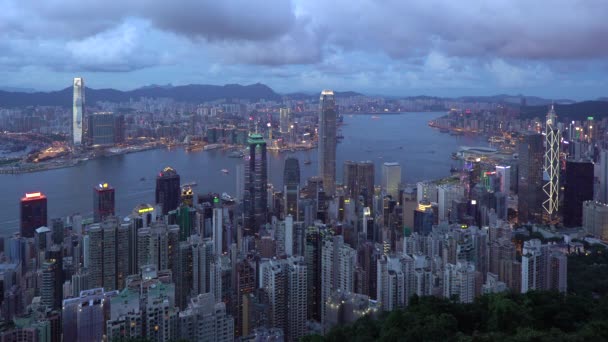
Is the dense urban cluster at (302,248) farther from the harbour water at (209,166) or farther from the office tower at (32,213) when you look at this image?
the harbour water at (209,166)

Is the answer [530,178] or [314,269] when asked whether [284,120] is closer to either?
[530,178]

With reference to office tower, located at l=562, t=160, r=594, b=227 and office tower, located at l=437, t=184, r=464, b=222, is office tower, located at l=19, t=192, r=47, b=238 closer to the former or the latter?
office tower, located at l=437, t=184, r=464, b=222

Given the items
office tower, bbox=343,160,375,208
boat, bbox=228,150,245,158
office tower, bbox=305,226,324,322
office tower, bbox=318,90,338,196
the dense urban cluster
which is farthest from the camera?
boat, bbox=228,150,245,158

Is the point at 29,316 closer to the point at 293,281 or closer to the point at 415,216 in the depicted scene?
the point at 293,281

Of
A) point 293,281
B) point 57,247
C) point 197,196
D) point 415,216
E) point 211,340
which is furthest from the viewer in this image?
point 197,196

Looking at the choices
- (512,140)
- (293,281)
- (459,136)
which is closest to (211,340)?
(293,281)

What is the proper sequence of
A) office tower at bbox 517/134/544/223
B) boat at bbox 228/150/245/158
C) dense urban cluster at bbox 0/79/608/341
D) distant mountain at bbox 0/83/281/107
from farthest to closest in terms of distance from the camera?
boat at bbox 228/150/245/158 → distant mountain at bbox 0/83/281/107 → office tower at bbox 517/134/544/223 → dense urban cluster at bbox 0/79/608/341

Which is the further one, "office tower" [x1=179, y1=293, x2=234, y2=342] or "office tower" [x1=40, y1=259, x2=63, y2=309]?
"office tower" [x1=40, y1=259, x2=63, y2=309]

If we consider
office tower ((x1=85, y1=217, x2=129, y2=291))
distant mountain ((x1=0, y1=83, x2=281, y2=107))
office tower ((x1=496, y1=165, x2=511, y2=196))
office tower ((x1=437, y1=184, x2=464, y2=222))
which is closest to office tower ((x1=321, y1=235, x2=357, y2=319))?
office tower ((x1=85, y1=217, x2=129, y2=291))
